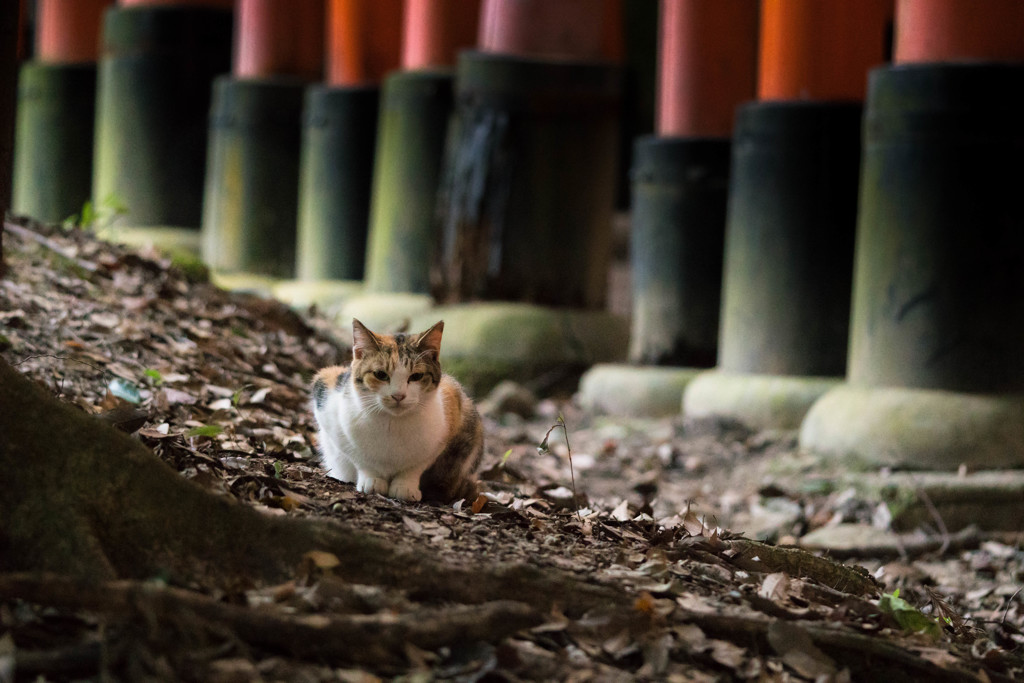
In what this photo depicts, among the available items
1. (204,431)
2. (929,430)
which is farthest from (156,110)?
(204,431)

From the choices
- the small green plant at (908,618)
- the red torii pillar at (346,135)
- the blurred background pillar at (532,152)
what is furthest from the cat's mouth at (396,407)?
the red torii pillar at (346,135)

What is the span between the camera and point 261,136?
1338 centimetres

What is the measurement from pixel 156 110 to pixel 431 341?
11.0m

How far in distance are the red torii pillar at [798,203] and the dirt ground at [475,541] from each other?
763mm

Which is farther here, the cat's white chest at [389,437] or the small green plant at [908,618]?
the cat's white chest at [389,437]

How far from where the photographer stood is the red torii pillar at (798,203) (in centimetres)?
825

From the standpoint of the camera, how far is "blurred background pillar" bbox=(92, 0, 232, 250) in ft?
46.6

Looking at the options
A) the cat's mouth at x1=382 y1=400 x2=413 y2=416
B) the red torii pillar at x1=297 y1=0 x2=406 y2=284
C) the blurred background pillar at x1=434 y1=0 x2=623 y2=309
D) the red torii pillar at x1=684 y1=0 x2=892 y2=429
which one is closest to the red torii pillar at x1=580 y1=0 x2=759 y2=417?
the blurred background pillar at x1=434 y1=0 x2=623 y2=309

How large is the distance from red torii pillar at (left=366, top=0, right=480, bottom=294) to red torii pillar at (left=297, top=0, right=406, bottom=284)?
96cm

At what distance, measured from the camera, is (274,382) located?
6160 millimetres

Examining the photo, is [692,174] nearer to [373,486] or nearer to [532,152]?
[532,152]

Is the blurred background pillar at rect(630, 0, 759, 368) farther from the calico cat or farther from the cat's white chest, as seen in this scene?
the cat's white chest

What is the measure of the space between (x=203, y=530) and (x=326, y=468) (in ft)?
3.94

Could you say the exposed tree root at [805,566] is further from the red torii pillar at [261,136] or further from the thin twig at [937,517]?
the red torii pillar at [261,136]
